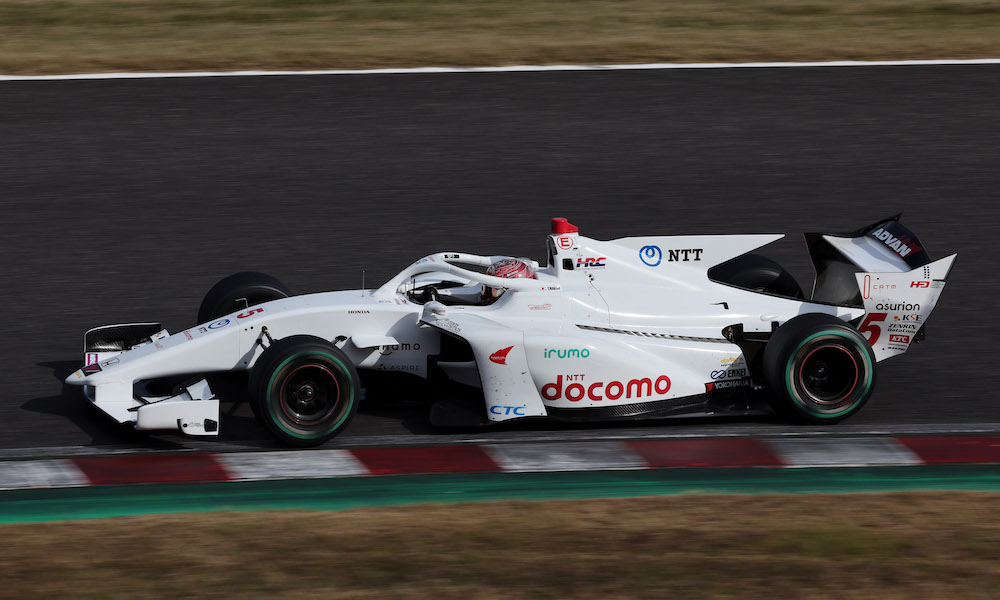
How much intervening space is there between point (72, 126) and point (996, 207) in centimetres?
862

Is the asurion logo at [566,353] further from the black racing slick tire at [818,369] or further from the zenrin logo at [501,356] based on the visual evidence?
the black racing slick tire at [818,369]

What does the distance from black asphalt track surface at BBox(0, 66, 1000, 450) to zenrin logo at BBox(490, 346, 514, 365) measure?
1.85 ft

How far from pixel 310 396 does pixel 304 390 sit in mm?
50

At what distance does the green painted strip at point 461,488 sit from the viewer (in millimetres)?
6410

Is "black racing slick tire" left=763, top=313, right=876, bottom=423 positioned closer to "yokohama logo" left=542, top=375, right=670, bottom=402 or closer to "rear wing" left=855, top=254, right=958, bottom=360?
"rear wing" left=855, top=254, right=958, bottom=360

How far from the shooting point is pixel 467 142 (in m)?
13.0

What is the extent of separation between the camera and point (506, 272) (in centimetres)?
761

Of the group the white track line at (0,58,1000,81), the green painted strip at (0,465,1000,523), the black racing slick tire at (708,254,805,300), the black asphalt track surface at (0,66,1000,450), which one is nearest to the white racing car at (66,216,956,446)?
the black asphalt track surface at (0,66,1000,450)

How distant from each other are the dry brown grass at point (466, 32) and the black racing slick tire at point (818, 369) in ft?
29.1

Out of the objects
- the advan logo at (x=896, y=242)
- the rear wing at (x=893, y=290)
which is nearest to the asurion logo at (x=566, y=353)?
the rear wing at (x=893, y=290)

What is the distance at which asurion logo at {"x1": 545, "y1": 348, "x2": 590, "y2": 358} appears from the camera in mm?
7074

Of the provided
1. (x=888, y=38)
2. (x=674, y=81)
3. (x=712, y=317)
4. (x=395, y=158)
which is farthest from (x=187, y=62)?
(x=712, y=317)

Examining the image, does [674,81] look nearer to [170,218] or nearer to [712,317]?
[170,218]

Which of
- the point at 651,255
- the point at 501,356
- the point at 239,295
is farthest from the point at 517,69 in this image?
the point at 501,356
